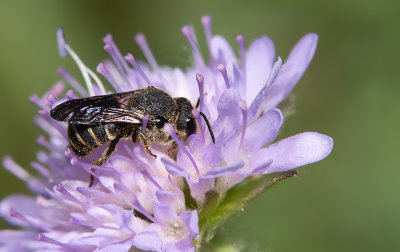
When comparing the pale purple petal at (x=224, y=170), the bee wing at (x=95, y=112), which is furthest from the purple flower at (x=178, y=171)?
the bee wing at (x=95, y=112)

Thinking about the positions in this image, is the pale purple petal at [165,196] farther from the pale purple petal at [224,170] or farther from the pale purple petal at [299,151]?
the pale purple petal at [299,151]

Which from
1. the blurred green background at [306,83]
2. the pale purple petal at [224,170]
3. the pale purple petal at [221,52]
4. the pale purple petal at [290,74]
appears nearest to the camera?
the pale purple petal at [224,170]

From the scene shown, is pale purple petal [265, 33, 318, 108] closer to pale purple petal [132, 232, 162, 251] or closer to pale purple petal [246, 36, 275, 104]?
pale purple petal [246, 36, 275, 104]

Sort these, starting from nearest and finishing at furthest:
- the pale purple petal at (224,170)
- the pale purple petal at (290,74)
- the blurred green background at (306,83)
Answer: the pale purple petal at (224,170) < the pale purple petal at (290,74) < the blurred green background at (306,83)

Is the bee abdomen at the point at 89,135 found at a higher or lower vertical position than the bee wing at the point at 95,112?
lower

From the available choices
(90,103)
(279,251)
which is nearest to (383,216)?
(279,251)

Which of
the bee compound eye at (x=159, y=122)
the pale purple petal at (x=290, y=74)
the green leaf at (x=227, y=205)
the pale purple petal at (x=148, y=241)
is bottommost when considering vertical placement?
the pale purple petal at (x=148, y=241)

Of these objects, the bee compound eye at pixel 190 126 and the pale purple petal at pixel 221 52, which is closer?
the bee compound eye at pixel 190 126
